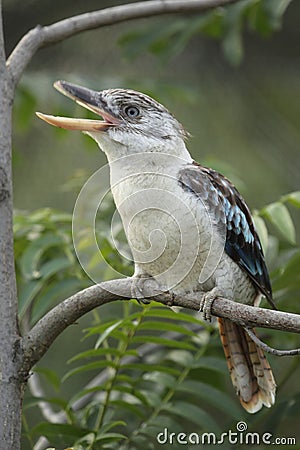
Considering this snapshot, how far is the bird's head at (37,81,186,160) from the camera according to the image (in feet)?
5.63

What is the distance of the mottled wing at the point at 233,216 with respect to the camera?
1.73 m

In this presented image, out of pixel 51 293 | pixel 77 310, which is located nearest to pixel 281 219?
pixel 51 293

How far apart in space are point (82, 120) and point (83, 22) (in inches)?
13.7

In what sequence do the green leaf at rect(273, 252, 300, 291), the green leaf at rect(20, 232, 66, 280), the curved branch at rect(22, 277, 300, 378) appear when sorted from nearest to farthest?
the curved branch at rect(22, 277, 300, 378) < the green leaf at rect(273, 252, 300, 291) < the green leaf at rect(20, 232, 66, 280)

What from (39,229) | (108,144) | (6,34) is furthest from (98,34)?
(108,144)

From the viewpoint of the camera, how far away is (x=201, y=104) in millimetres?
4469

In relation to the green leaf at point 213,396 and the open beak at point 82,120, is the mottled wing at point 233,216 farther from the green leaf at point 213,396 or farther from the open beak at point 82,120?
the green leaf at point 213,396

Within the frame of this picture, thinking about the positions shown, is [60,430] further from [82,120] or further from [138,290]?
[82,120]

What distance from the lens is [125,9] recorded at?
6.35 feet

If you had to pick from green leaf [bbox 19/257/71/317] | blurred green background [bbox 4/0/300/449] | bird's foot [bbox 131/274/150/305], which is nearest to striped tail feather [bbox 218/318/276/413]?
bird's foot [bbox 131/274/150/305]

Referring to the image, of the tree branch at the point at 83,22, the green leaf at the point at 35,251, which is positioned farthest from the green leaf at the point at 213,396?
the tree branch at the point at 83,22

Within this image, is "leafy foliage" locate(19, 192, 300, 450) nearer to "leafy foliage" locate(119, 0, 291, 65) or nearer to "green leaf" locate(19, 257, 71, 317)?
"green leaf" locate(19, 257, 71, 317)

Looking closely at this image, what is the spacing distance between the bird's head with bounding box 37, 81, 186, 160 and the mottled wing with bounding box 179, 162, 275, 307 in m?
0.10

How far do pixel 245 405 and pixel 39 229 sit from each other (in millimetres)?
775
